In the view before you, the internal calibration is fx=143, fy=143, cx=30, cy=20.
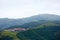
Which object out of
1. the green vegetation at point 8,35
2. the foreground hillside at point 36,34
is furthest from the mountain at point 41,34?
the green vegetation at point 8,35

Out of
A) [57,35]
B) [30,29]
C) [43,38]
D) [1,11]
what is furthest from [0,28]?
[57,35]

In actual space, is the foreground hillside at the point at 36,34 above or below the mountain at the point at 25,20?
below

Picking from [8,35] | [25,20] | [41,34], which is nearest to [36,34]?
[41,34]

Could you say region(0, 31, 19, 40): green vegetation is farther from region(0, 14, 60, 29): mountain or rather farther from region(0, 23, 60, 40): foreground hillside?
region(0, 14, 60, 29): mountain

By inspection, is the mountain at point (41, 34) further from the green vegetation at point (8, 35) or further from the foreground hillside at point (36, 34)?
the green vegetation at point (8, 35)

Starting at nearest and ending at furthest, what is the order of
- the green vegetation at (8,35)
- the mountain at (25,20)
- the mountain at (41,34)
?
the green vegetation at (8,35) < the mountain at (41,34) < the mountain at (25,20)

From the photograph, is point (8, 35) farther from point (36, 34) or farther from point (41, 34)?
point (41, 34)

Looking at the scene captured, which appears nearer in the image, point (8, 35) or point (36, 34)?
point (8, 35)

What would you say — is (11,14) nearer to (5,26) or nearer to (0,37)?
(5,26)

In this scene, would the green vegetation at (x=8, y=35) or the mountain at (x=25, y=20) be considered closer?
the green vegetation at (x=8, y=35)
